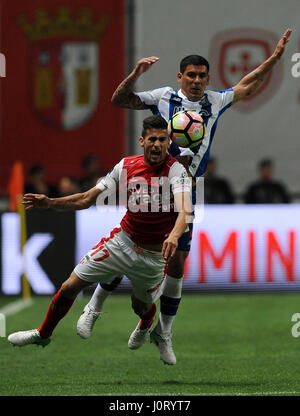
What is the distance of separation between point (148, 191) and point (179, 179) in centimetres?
32

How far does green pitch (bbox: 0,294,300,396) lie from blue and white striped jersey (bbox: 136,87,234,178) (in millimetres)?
1961

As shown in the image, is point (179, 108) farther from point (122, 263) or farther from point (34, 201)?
point (34, 201)

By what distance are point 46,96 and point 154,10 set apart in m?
2.24

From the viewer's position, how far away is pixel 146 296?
10789 mm

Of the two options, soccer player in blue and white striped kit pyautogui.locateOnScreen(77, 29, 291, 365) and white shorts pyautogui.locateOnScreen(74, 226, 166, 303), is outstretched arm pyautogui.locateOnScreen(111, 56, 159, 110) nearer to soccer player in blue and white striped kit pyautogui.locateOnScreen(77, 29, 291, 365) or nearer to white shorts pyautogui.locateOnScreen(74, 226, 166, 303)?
soccer player in blue and white striped kit pyautogui.locateOnScreen(77, 29, 291, 365)

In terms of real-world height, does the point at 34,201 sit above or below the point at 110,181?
below

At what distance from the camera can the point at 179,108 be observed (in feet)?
35.6

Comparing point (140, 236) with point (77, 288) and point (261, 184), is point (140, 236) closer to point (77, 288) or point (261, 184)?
point (77, 288)

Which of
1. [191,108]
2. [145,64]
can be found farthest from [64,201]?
[191,108]

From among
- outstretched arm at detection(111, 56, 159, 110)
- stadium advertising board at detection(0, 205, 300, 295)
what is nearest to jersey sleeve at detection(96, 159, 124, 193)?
outstretched arm at detection(111, 56, 159, 110)

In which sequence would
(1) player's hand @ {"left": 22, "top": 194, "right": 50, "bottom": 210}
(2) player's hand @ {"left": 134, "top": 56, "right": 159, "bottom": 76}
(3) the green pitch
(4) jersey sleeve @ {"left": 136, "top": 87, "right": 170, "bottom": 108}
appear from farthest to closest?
(4) jersey sleeve @ {"left": 136, "top": 87, "right": 170, "bottom": 108} → (3) the green pitch → (2) player's hand @ {"left": 134, "top": 56, "right": 159, "bottom": 76} → (1) player's hand @ {"left": 22, "top": 194, "right": 50, "bottom": 210}

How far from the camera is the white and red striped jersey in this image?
407 inches

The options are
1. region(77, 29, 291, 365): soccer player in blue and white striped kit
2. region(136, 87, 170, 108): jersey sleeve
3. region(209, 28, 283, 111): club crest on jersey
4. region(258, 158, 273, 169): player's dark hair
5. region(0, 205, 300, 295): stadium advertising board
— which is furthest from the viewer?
region(209, 28, 283, 111): club crest on jersey

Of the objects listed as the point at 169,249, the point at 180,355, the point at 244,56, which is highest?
the point at 244,56
